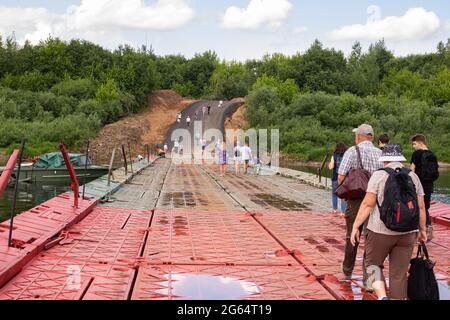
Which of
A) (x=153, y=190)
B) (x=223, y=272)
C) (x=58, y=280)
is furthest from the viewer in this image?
(x=153, y=190)

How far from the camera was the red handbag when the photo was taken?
6746 millimetres

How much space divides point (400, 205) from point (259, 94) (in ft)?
207

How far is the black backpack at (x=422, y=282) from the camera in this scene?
5441 mm

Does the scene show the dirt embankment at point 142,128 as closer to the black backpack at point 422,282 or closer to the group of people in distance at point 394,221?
the group of people in distance at point 394,221

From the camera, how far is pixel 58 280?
665 centimetres

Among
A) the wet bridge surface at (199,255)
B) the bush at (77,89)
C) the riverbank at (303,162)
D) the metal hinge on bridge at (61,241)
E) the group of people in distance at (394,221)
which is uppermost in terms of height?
the bush at (77,89)

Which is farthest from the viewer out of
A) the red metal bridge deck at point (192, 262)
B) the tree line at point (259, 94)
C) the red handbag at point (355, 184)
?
the tree line at point (259, 94)

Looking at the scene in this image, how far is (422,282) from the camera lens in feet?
18.0

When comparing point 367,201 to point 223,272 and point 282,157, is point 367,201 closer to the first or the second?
point 223,272

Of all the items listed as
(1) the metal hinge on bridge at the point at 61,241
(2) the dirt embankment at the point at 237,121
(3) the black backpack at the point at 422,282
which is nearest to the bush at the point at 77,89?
(2) the dirt embankment at the point at 237,121

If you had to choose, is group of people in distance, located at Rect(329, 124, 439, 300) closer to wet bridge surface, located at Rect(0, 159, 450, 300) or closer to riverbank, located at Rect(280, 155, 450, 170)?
wet bridge surface, located at Rect(0, 159, 450, 300)

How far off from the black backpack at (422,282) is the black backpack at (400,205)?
15.0 inches

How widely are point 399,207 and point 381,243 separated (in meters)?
0.46
